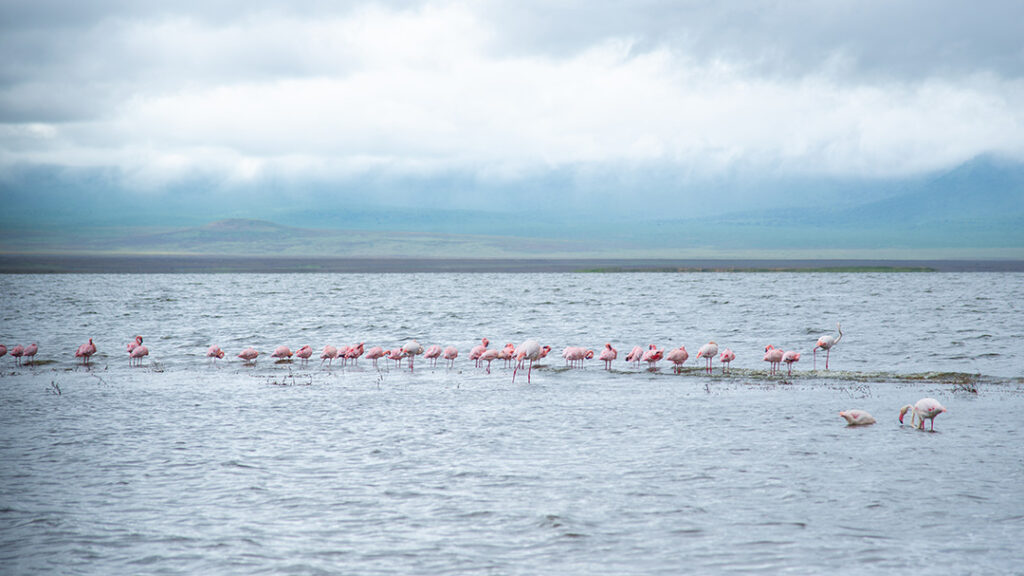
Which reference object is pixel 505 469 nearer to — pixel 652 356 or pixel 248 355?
pixel 652 356

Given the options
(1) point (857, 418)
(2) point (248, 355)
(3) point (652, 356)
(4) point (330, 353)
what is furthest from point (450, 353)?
(1) point (857, 418)

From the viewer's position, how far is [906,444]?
14.0m

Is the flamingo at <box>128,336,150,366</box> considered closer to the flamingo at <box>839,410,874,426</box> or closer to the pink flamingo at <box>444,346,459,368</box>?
the pink flamingo at <box>444,346,459,368</box>

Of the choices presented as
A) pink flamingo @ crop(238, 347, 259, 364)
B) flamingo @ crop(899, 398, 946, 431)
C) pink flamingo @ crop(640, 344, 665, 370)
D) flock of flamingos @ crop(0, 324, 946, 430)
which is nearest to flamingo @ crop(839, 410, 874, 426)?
flamingo @ crop(899, 398, 946, 431)

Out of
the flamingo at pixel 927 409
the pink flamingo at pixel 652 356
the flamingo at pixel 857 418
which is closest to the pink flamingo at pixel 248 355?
the pink flamingo at pixel 652 356

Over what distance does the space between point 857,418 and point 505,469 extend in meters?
7.14

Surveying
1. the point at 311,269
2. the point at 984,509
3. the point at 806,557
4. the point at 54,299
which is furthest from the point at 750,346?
the point at 311,269

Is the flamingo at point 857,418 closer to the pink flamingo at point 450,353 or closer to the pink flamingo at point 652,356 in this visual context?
the pink flamingo at point 652,356

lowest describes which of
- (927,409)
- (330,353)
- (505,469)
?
(505,469)

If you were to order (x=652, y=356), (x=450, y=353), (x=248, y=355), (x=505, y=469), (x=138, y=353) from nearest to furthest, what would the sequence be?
1. (x=505, y=469)
2. (x=652, y=356)
3. (x=450, y=353)
4. (x=138, y=353)
5. (x=248, y=355)

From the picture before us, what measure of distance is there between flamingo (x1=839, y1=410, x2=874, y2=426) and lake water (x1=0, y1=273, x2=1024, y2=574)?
0.20 m

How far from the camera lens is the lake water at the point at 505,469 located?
9117 millimetres

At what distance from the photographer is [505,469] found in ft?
A: 40.5

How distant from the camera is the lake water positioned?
29.9ft
